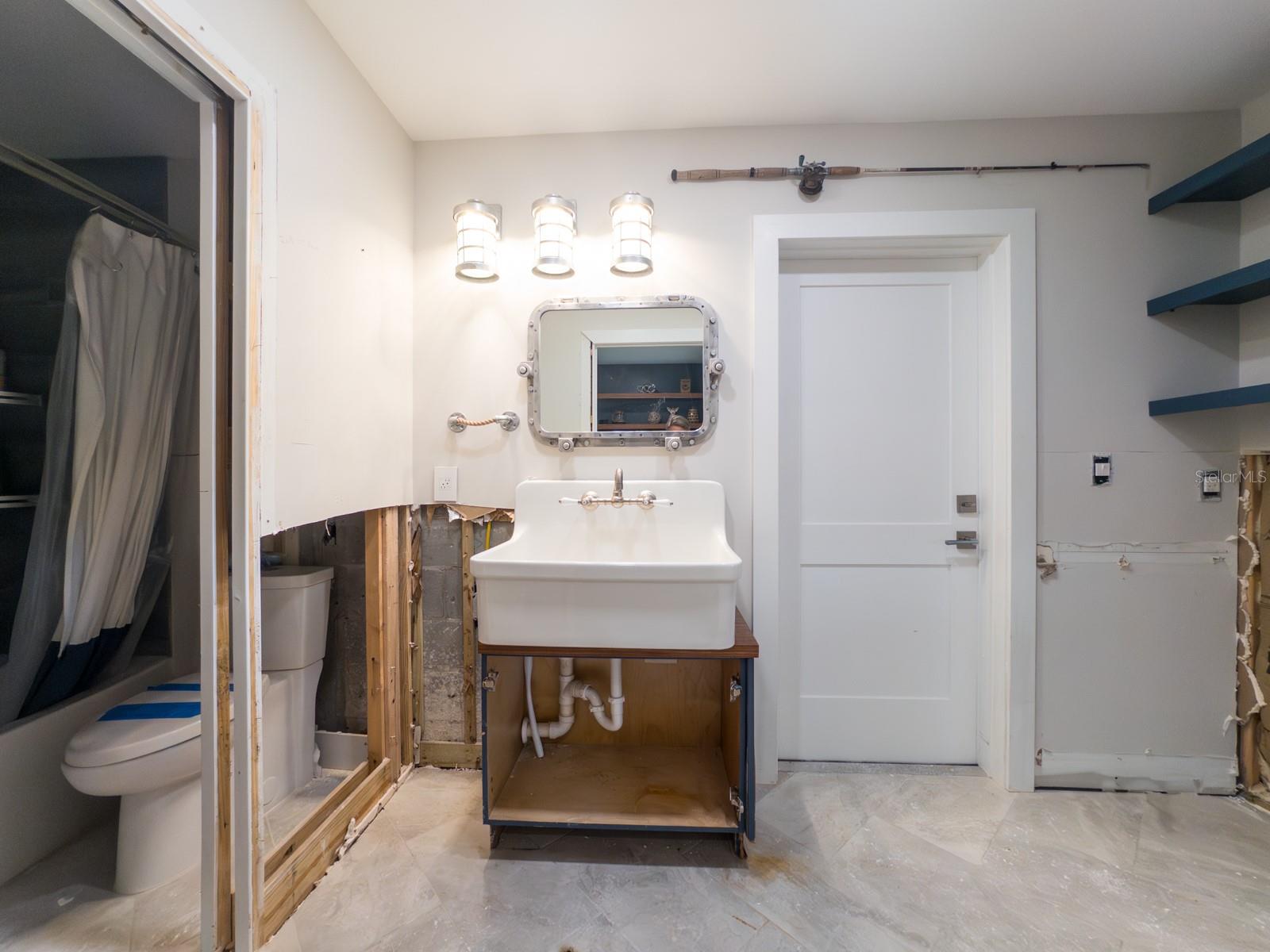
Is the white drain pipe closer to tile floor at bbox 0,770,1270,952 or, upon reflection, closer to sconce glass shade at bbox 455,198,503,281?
tile floor at bbox 0,770,1270,952

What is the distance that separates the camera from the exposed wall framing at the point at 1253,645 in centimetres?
154

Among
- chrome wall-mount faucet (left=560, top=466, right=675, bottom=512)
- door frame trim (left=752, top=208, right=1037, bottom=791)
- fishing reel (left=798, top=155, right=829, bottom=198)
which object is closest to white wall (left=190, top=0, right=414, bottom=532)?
chrome wall-mount faucet (left=560, top=466, right=675, bottom=512)

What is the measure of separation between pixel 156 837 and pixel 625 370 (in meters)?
1.70

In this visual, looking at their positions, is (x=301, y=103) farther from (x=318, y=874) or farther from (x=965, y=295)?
(x=965, y=295)

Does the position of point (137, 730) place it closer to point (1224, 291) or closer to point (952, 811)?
point (952, 811)

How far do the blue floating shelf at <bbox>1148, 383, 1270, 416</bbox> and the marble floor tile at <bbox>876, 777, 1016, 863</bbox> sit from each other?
1.26 m

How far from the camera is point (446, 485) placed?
1.70 metres

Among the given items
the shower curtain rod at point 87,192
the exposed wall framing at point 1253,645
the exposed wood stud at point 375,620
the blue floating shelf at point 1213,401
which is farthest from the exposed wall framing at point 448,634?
the exposed wall framing at point 1253,645

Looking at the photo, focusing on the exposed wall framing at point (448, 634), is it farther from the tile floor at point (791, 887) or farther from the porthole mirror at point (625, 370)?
the porthole mirror at point (625, 370)

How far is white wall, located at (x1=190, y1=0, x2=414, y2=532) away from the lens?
44.0 inches

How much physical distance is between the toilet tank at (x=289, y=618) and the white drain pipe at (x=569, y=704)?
0.66 metres

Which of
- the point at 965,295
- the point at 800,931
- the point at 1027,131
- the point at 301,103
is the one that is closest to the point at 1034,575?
the point at 965,295

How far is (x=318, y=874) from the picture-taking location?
1.28 m

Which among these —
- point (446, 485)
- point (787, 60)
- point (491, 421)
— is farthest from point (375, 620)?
point (787, 60)
